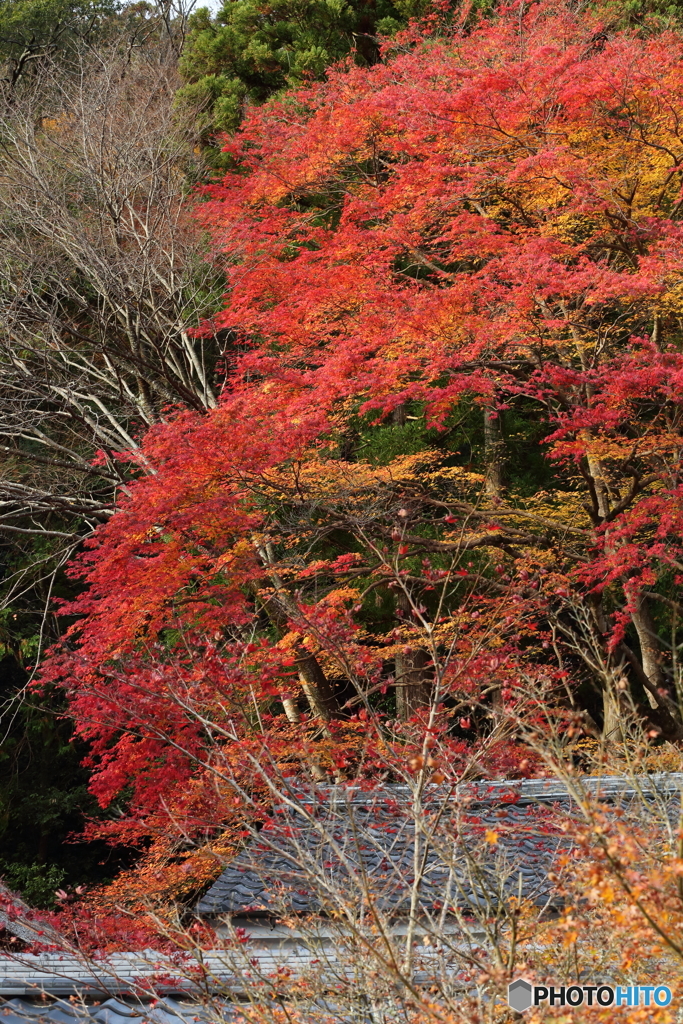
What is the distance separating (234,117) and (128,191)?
459 cm

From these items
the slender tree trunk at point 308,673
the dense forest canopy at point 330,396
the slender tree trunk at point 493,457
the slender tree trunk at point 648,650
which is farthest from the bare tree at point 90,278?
the slender tree trunk at point 648,650

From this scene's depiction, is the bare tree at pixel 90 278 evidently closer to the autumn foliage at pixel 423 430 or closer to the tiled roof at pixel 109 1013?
the autumn foliage at pixel 423 430

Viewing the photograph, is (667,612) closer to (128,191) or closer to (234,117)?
(128,191)

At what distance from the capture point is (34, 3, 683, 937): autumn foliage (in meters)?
9.05

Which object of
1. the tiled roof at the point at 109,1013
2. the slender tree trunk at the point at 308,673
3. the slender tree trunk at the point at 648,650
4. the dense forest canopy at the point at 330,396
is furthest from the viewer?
the slender tree trunk at the point at 308,673

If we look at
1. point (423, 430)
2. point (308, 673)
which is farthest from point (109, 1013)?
point (423, 430)

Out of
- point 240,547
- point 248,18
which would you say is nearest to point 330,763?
point 240,547

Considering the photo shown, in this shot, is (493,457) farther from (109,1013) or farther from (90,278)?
(109,1013)

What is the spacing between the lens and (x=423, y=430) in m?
13.6

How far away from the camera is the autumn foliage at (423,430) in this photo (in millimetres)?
9055

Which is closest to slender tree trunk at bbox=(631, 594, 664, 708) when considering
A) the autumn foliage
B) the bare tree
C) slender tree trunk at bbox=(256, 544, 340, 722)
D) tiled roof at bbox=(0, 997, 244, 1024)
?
the autumn foliage

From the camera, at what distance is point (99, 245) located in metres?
12.6

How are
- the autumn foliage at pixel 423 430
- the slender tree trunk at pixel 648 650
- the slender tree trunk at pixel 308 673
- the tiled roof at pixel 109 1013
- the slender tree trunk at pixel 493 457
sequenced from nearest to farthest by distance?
1. the tiled roof at pixel 109 1013
2. the autumn foliage at pixel 423 430
3. the slender tree trunk at pixel 648 650
4. the slender tree trunk at pixel 308 673
5. the slender tree trunk at pixel 493 457

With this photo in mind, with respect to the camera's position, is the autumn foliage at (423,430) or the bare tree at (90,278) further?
the bare tree at (90,278)
